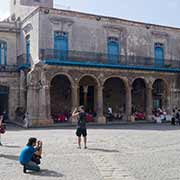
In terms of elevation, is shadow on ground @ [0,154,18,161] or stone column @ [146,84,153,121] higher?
stone column @ [146,84,153,121]

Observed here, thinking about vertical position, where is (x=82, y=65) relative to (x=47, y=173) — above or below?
above

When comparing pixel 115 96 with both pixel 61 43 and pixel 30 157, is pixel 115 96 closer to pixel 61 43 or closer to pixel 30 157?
pixel 61 43

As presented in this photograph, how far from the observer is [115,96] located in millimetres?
28516

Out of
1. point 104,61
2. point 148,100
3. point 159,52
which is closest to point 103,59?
point 104,61

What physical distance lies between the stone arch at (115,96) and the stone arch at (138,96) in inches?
40.6

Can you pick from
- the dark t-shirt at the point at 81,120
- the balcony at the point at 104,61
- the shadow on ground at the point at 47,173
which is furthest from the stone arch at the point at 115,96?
the shadow on ground at the point at 47,173

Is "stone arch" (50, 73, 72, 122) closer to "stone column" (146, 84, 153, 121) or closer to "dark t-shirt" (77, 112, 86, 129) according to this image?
"stone column" (146, 84, 153, 121)

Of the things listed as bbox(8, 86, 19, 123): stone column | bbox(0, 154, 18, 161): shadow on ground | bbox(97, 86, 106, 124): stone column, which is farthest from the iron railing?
bbox(0, 154, 18, 161): shadow on ground

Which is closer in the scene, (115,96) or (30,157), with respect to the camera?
(30,157)

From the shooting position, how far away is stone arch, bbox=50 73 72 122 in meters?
26.1

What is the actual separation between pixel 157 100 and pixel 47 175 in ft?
74.6

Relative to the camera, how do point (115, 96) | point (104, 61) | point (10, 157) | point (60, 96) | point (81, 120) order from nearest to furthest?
point (10, 157) → point (81, 120) → point (104, 61) → point (60, 96) → point (115, 96)

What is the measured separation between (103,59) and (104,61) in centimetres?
19

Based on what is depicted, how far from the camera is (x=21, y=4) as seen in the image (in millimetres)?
30312
